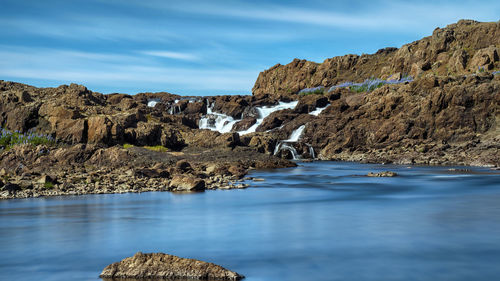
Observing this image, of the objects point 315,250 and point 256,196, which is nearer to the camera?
point 315,250

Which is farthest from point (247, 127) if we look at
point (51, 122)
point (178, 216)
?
point (178, 216)

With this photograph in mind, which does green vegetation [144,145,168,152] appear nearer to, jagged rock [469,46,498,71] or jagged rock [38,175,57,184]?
jagged rock [38,175,57,184]

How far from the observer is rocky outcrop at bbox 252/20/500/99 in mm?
130500

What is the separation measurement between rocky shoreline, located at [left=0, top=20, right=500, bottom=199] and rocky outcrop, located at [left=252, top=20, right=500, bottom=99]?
45cm

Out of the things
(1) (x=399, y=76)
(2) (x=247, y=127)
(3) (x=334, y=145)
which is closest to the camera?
(3) (x=334, y=145)

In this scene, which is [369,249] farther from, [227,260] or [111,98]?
[111,98]

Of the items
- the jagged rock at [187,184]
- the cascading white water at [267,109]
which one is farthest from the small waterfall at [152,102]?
the jagged rock at [187,184]

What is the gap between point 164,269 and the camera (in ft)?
47.9

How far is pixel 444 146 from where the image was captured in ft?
271

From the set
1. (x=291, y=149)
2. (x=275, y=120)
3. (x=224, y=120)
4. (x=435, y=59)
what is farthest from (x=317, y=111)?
(x=435, y=59)

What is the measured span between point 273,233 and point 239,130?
99554 millimetres

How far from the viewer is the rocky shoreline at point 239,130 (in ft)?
161

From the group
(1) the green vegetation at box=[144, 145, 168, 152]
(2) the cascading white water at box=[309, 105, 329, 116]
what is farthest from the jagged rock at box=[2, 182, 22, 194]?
(2) the cascading white water at box=[309, 105, 329, 116]

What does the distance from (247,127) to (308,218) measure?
9485 centimetres
